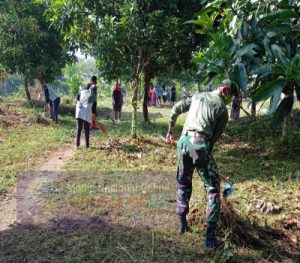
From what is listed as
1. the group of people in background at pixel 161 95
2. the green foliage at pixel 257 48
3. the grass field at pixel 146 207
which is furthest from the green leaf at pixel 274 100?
the group of people in background at pixel 161 95

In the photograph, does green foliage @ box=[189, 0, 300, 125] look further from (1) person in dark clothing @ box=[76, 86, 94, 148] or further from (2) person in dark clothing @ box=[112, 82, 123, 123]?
(2) person in dark clothing @ box=[112, 82, 123, 123]

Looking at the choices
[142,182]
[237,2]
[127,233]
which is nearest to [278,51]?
[237,2]

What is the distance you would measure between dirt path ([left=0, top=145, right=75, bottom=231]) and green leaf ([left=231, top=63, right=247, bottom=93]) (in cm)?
305

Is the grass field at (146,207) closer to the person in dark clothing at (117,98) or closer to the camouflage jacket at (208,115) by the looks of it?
the camouflage jacket at (208,115)

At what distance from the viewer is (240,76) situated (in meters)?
3.11

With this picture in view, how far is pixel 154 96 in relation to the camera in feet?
73.2

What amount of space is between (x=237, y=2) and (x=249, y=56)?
852 mm

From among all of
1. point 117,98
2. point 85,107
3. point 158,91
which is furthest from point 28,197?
point 158,91

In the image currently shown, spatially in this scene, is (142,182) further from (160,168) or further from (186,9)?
(186,9)

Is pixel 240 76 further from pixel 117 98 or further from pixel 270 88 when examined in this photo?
pixel 117 98

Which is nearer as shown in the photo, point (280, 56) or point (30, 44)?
point (280, 56)

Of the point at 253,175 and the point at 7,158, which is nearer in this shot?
the point at 253,175

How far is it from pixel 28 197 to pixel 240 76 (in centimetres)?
381

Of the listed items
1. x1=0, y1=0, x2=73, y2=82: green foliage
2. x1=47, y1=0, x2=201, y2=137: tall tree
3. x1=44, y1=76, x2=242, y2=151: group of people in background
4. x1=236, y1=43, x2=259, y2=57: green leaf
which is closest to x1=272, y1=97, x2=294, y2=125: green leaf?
x1=236, y1=43, x2=259, y2=57: green leaf
